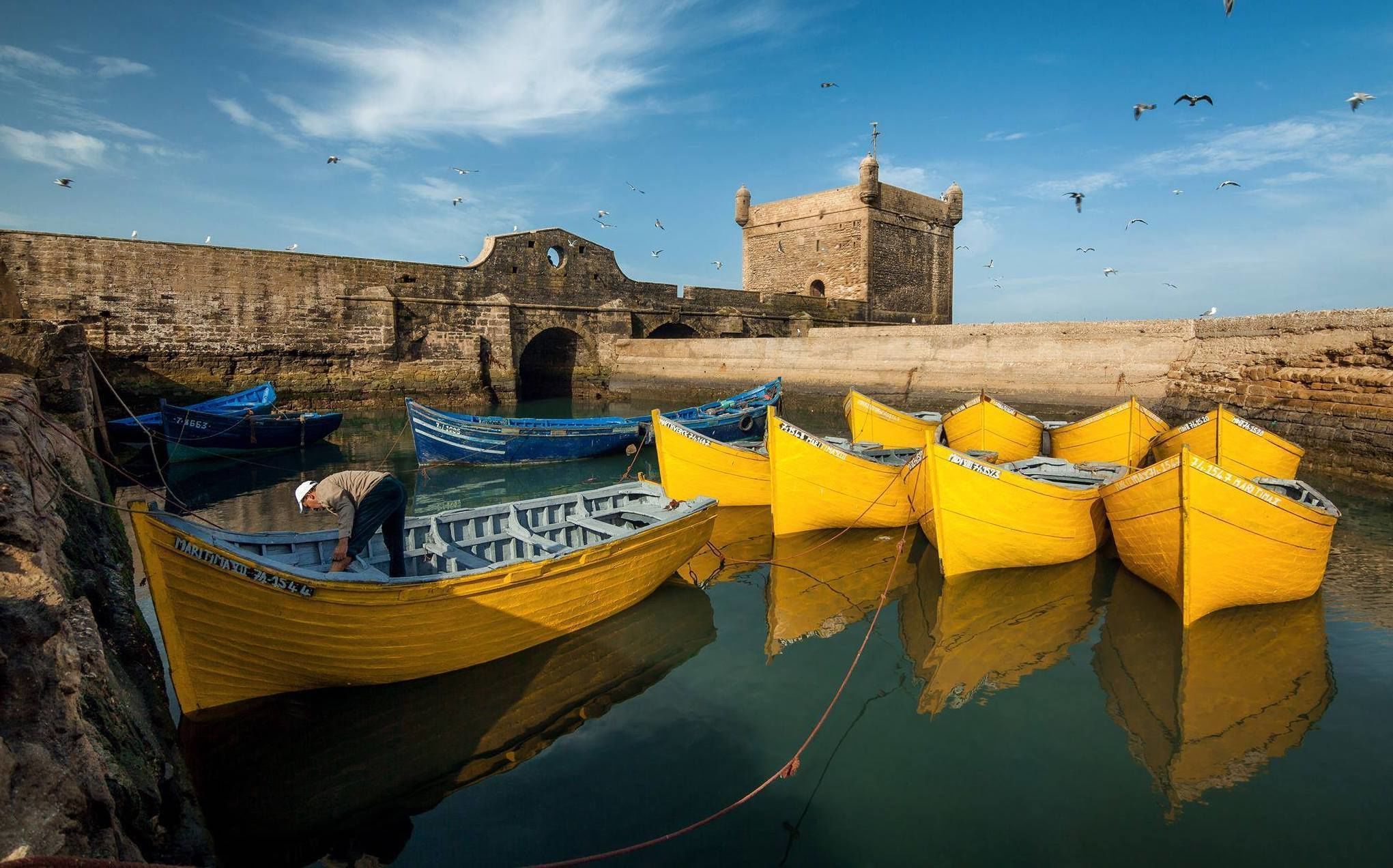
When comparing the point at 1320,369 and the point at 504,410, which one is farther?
the point at 504,410

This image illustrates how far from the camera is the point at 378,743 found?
443 cm

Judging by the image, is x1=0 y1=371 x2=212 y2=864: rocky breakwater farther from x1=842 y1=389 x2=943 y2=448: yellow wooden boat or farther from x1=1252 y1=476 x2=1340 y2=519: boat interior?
x1=842 y1=389 x2=943 y2=448: yellow wooden boat

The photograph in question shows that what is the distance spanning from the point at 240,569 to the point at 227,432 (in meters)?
11.5

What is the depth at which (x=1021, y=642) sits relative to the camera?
585cm

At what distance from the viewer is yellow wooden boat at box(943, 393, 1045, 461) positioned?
38.2 feet

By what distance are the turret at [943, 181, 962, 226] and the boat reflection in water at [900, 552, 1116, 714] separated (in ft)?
97.3

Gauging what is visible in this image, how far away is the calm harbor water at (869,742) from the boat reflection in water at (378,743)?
2 centimetres

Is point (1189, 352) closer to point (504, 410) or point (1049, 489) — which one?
point (1049, 489)

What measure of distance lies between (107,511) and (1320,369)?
1662 cm

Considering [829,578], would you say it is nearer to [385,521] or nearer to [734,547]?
[734,547]

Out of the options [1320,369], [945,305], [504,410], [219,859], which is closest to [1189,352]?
[1320,369]

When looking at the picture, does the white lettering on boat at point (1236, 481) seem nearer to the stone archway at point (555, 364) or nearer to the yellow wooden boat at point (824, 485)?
the yellow wooden boat at point (824, 485)

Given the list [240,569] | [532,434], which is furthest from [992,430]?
[240,569]

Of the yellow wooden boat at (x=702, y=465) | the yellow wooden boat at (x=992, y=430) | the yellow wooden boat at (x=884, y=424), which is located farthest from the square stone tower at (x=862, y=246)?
the yellow wooden boat at (x=702, y=465)
